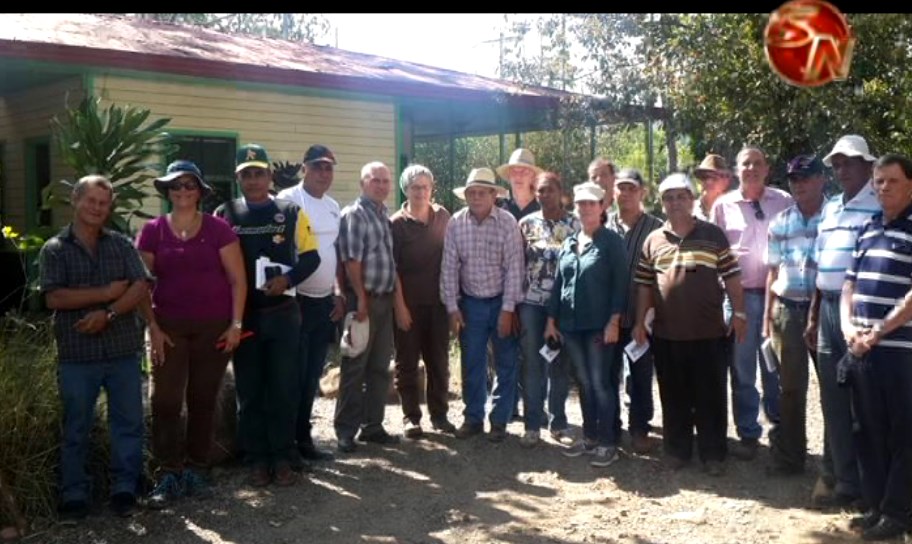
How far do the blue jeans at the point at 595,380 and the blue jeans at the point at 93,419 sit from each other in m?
2.83

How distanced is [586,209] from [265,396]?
2409 millimetres

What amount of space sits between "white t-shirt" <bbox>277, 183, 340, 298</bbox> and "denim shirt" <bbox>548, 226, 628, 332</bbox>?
1651mm

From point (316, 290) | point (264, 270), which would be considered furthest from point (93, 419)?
point (316, 290)

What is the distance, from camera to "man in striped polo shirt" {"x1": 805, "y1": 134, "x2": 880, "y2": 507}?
16.4 feet

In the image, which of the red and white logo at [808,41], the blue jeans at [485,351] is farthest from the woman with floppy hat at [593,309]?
the red and white logo at [808,41]

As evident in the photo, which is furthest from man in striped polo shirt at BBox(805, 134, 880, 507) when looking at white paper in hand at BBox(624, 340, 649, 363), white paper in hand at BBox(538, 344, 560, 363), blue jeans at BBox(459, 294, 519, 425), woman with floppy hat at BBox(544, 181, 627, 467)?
blue jeans at BBox(459, 294, 519, 425)

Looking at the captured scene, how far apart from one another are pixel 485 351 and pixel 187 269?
233 cm

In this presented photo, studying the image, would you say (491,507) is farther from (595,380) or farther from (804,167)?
(804,167)

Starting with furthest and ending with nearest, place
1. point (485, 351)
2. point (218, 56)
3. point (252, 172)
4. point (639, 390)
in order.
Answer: point (218, 56) → point (485, 351) → point (639, 390) → point (252, 172)

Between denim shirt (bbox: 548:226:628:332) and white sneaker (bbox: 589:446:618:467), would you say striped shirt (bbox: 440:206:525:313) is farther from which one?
white sneaker (bbox: 589:446:618:467)

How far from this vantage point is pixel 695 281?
580 centimetres

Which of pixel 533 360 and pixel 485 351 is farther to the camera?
pixel 485 351
